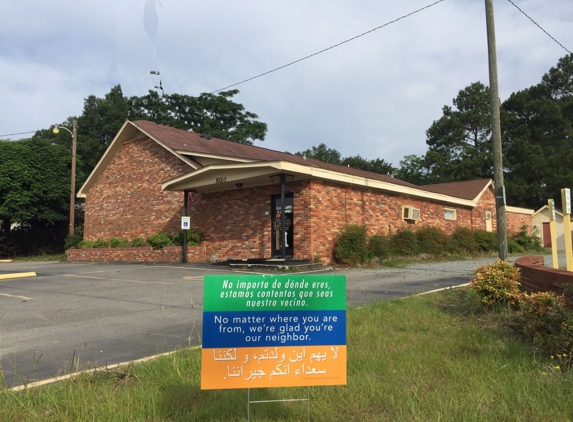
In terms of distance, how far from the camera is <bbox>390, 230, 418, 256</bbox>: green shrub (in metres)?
19.0

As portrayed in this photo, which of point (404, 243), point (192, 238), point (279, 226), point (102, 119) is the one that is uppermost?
point (102, 119)

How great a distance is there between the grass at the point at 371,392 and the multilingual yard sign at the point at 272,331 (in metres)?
0.44

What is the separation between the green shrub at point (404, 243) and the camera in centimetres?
1902

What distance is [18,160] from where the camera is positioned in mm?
33062

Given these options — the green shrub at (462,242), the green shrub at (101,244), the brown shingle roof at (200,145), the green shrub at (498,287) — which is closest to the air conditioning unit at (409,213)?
the brown shingle roof at (200,145)

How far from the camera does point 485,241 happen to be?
79.8 ft

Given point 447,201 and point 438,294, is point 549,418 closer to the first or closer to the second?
point 438,294

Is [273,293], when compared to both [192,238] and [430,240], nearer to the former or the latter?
[192,238]

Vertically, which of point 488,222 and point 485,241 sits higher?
point 488,222

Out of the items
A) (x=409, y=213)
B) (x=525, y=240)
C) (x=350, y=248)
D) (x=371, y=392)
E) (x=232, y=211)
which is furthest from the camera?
(x=525, y=240)

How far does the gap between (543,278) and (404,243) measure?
12.9 meters

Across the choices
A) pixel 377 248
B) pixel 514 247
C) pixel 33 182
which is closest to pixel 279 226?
pixel 377 248

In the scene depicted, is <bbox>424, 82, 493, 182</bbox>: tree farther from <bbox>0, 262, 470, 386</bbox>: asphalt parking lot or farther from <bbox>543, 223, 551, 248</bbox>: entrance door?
<bbox>0, 262, 470, 386</bbox>: asphalt parking lot

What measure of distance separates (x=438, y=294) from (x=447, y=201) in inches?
626
